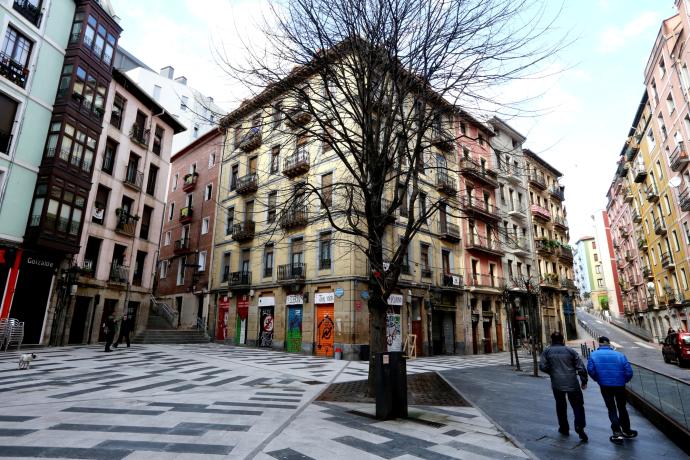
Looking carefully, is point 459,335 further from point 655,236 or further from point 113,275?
point 655,236

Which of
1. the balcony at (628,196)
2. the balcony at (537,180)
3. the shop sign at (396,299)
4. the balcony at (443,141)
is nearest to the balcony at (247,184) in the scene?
the shop sign at (396,299)

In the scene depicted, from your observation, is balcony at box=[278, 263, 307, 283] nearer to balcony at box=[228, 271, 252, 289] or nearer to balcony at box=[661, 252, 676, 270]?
balcony at box=[228, 271, 252, 289]

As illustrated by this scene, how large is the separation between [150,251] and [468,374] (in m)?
21.7

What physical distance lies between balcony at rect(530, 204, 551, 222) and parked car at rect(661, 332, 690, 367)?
17.3m

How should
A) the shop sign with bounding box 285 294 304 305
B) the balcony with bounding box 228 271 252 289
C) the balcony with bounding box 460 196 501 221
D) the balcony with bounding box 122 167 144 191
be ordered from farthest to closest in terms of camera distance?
the balcony with bounding box 460 196 501 221, the balcony with bounding box 228 271 252 289, the balcony with bounding box 122 167 144 191, the shop sign with bounding box 285 294 304 305

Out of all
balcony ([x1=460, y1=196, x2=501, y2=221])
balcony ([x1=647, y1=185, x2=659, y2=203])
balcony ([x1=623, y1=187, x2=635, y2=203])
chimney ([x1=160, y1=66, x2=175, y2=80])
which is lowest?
balcony ([x1=460, y1=196, x2=501, y2=221])

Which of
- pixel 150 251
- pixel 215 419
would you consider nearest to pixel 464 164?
pixel 150 251

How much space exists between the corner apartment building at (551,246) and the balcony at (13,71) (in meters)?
35.9

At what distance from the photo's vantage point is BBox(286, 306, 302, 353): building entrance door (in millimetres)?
22297

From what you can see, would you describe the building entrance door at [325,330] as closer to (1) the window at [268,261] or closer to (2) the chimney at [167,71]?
(1) the window at [268,261]

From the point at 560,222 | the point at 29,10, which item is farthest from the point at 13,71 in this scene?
the point at 560,222

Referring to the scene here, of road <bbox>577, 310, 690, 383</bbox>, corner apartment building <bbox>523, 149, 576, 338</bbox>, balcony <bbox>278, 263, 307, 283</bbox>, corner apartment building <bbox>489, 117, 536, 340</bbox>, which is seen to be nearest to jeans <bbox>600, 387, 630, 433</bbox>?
road <bbox>577, 310, 690, 383</bbox>

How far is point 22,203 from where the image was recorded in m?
17.8

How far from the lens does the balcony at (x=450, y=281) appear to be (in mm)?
25672
